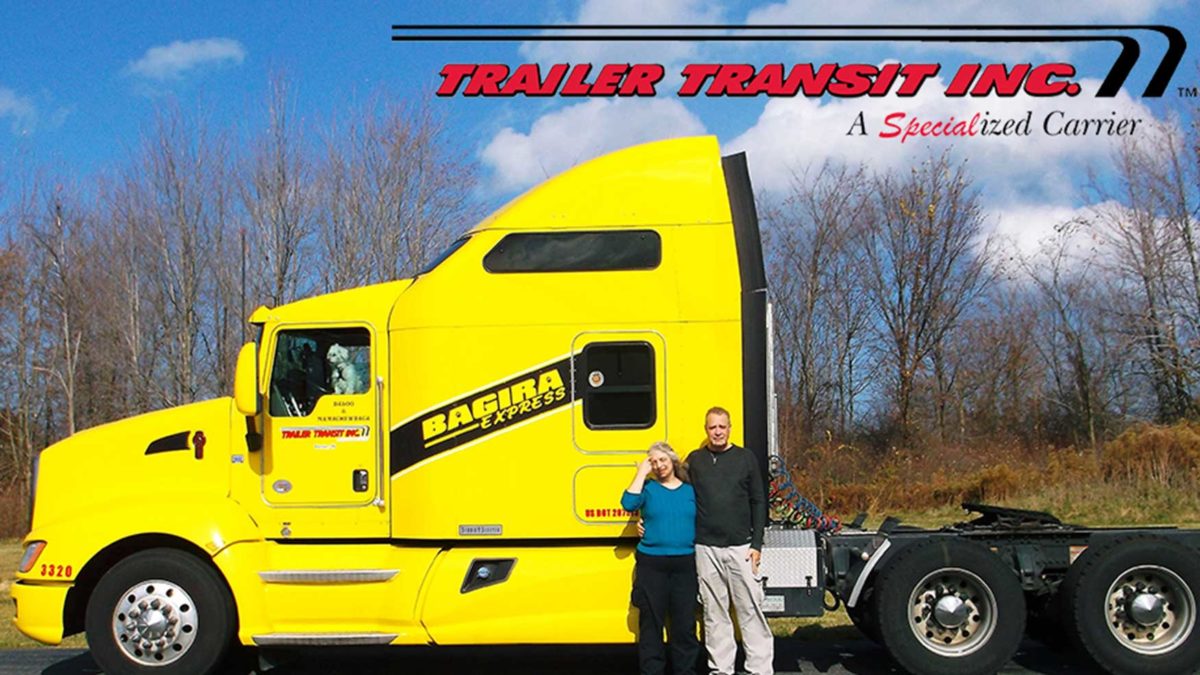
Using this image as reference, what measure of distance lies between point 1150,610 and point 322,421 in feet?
20.0

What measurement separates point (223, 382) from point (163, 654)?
2218 centimetres

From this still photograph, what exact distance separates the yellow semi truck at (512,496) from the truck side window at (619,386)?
0.02m

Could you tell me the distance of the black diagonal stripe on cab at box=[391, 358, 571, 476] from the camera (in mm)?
7301

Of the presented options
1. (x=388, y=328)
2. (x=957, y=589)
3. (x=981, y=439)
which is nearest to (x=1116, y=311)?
(x=981, y=439)

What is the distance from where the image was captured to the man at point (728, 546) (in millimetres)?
7051

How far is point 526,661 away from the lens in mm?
8523

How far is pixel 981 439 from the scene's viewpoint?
28.1m

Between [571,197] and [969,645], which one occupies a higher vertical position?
[571,197]

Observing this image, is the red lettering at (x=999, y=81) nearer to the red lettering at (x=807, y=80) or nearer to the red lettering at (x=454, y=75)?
the red lettering at (x=807, y=80)

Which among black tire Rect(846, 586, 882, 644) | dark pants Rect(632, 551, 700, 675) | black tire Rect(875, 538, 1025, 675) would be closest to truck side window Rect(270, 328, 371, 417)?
dark pants Rect(632, 551, 700, 675)

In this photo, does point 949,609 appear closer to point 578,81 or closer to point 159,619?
point 159,619

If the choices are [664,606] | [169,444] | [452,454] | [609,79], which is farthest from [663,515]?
[609,79]

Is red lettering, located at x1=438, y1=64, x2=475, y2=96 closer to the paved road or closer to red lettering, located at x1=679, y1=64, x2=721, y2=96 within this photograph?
red lettering, located at x1=679, y1=64, x2=721, y2=96

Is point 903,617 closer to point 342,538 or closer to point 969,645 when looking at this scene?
point 969,645
